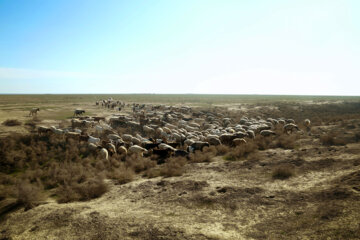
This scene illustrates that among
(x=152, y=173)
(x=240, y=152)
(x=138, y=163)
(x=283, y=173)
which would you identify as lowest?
(x=152, y=173)

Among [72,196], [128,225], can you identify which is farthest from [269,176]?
[72,196]

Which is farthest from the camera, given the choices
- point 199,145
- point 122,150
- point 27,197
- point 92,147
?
point 199,145

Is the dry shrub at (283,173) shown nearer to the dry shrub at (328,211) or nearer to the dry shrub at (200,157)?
the dry shrub at (328,211)

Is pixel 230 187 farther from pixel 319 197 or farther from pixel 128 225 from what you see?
pixel 128 225

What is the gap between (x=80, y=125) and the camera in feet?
70.0

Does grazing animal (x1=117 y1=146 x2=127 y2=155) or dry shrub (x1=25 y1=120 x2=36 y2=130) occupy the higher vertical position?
dry shrub (x1=25 y1=120 x2=36 y2=130)

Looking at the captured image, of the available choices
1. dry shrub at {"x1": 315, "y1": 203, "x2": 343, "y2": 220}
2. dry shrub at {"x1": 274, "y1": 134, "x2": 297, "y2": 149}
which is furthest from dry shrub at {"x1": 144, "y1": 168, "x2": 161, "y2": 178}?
dry shrub at {"x1": 274, "y1": 134, "x2": 297, "y2": 149}

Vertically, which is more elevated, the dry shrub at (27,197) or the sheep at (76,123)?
the sheep at (76,123)

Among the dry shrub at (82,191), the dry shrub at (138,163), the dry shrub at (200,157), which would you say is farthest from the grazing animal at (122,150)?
the dry shrub at (82,191)

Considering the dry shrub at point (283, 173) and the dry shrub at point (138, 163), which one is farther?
the dry shrub at point (138, 163)

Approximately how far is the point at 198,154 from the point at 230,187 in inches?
207

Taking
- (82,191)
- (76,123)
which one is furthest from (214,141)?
(76,123)

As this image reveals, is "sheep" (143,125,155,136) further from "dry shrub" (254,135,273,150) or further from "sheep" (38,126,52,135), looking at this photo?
"dry shrub" (254,135,273,150)

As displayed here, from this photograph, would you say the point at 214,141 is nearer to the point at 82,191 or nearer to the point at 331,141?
the point at 331,141
